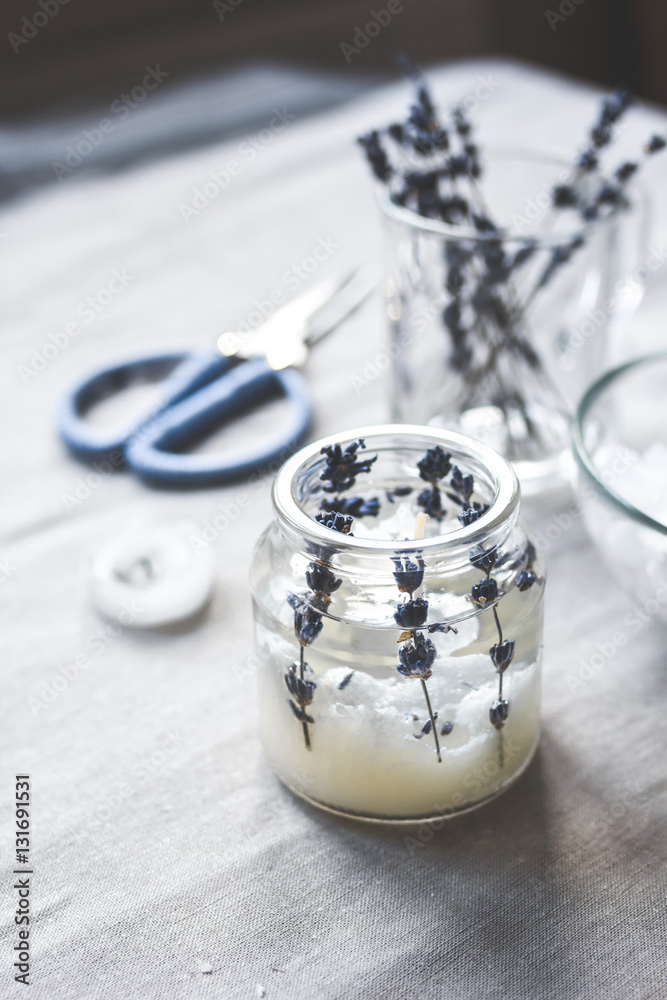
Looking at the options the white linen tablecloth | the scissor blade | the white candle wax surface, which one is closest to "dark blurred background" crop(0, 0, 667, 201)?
the scissor blade

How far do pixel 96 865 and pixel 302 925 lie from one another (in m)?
0.11

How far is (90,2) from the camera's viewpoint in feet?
6.03

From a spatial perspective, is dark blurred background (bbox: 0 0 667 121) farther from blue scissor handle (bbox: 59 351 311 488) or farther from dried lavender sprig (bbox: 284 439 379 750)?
dried lavender sprig (bbox: 284 439 379 750)

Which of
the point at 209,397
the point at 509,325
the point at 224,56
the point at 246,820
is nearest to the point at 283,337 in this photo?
the point at 209,397

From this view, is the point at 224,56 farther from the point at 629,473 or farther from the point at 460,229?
the point at 629,473

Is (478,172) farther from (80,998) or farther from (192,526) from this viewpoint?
(80,998)

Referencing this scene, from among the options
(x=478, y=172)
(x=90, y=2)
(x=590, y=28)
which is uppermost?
(x=478, y=172)

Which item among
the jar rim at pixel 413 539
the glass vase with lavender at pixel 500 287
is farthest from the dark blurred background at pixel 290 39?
the jar rim at pixel 413 539

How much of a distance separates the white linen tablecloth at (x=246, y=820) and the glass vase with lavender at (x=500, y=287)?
0.28 ft

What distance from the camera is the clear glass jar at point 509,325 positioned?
70 centimetres

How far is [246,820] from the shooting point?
53 cm

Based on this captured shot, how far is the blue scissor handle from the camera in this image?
0.77 metres

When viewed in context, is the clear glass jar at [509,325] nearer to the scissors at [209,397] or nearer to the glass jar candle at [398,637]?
the scissors at [209,397]

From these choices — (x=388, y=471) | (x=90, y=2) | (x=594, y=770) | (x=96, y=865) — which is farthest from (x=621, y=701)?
(x=90, y=2)
